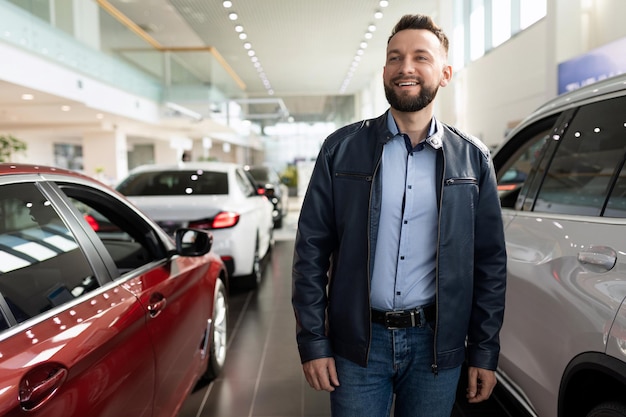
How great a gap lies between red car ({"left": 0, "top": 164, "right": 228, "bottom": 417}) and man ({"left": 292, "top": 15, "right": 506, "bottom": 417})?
625 mm

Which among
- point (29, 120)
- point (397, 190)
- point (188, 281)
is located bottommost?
point (188, 281)

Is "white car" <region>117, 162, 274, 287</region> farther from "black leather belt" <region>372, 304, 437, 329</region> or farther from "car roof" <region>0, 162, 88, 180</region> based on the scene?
"black leather belt" <region>372, 304, 437, 329</region>

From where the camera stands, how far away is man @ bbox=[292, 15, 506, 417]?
1478 mm

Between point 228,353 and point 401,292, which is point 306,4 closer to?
point 228,353

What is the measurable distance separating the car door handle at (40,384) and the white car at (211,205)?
3.47 meters

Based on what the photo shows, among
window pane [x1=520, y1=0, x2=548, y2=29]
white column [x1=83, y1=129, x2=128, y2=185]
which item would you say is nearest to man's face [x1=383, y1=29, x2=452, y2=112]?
window pane [x1=520, y1=0, x2=548, y2=29]

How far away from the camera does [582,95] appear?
7.11ft

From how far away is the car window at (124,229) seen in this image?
2.10 m

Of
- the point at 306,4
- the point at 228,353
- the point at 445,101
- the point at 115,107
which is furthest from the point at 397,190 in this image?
the point at 115,107

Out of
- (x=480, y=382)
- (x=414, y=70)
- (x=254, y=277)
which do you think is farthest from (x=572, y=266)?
(x=254, y=277)

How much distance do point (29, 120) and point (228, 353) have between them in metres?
15.3

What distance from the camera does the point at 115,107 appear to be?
1480 cm

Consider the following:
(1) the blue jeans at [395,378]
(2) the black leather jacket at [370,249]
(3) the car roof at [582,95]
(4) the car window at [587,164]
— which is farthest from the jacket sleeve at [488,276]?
(3) the car roof at [582,95]

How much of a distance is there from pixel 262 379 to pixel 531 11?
9.04 meters
